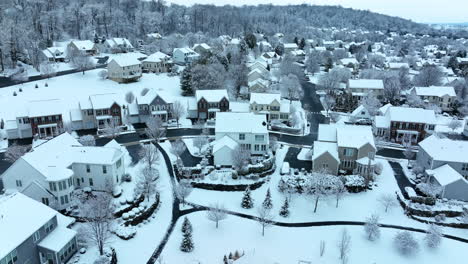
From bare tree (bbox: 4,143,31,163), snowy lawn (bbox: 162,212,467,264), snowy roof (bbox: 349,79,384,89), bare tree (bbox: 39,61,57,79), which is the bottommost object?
snowy lawn (bbox: 162,212,467,264)

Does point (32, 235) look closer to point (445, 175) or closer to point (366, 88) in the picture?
point (445, 175)

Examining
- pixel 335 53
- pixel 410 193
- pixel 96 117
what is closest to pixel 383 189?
pixel 410 193

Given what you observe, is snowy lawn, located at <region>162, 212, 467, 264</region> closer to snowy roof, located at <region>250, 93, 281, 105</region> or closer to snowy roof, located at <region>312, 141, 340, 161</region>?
snowy roof, located at <region>312, 141, 340, 161</region>

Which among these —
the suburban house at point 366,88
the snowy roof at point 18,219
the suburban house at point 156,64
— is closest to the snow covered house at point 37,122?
the snowy roof at point 18,219

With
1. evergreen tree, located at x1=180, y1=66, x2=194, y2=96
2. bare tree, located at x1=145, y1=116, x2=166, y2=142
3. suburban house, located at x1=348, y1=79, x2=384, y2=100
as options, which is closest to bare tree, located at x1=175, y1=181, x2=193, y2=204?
bare tree, located at x1=145, y1=116, x2=166, y2=142

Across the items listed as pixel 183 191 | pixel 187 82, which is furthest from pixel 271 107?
pixel 183 191
